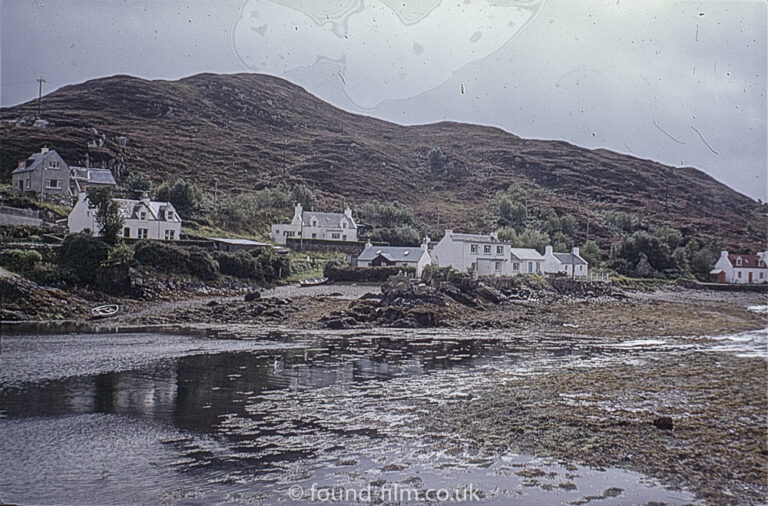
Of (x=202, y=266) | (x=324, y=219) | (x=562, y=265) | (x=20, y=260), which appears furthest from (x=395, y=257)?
(x=20, y=260)

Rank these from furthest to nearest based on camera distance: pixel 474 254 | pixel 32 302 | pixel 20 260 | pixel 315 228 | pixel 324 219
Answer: pixel 324 219 < pixel 315 228 < pixel 474 254 < pixel 20 260 < pixel 32 302

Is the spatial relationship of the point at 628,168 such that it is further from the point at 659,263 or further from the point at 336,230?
the point at 336,230

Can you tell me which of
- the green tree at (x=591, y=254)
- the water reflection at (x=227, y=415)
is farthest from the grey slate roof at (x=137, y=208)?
the green tree at (x=591, y=254)

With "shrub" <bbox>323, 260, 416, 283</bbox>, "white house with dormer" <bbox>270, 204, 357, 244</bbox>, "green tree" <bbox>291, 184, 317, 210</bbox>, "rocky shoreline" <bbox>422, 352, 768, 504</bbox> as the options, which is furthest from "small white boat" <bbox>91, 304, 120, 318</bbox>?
"green tree" <bbox>291, 184, 317, 210</bbox>

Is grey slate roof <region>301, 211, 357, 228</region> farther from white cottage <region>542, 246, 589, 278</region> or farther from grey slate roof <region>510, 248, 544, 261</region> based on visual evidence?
white cottage <region>542, 246, 589, 278</region>

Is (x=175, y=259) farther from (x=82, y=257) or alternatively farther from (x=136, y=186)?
(x=136, y=186)

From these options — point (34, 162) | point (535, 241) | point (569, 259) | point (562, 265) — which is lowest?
point (562, 265)
